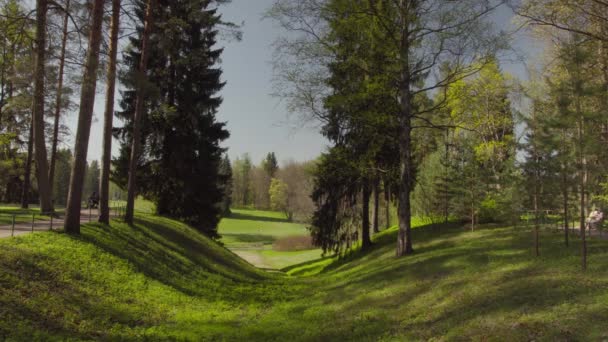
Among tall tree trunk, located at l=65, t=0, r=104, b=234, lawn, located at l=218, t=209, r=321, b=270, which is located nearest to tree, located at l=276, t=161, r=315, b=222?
lawn, located at l=218, t=209, r=321, b=270

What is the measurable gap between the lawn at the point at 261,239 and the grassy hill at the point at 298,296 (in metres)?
21.3

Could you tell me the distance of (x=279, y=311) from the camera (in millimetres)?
12203

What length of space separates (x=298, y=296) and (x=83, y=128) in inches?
369

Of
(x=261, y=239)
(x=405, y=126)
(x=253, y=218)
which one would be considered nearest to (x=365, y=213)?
(x=405, y=126)

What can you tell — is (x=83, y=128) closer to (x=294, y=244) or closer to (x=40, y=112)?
(x=40, y=112)

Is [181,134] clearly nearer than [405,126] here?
No

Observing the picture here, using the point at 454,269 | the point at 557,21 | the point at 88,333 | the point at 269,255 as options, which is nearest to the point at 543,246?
the point at 454,269

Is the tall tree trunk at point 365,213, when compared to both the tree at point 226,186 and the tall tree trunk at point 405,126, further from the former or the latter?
the tree at point 226,186

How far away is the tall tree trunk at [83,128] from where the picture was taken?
12.7 m

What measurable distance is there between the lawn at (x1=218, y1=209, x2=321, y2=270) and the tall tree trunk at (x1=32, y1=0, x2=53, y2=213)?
790 inches

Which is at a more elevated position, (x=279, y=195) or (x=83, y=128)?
(x=83, y=128)

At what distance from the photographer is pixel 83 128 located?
13.0m

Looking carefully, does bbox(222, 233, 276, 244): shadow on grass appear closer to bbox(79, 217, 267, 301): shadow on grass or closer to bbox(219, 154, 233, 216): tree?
bbox(219, 154, 233, 216): tree

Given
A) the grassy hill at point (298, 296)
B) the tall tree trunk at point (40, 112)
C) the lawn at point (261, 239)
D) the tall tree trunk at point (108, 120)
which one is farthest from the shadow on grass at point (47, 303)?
the lawn at point (261, 239)
